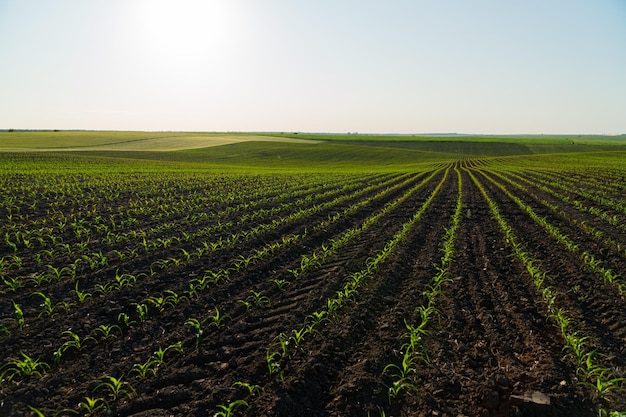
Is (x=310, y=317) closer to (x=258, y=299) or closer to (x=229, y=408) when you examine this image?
(x=258, y=299)

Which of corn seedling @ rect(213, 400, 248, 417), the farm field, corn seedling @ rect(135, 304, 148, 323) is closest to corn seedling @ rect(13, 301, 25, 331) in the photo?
the farm field

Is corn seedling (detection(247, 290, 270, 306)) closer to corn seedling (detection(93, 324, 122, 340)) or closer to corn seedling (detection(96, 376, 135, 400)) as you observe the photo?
corn seedling (detection(93, 324, 122, 340))

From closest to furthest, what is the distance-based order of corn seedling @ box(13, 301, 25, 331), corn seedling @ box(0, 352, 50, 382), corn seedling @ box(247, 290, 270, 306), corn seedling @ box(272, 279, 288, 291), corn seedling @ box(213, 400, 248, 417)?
corn seedling @ box(213, 400, 248, 417)
corn seedling @ box(0, 352, 50, 382)
corn seedling @ box(13, 301, 25, 331)
corn seedling @ box(247, 290, 270, 306)
corn seedling @ box(272, 279, 288, 291)

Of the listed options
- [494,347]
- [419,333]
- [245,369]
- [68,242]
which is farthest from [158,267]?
[494,347]

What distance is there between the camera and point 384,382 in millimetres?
4668

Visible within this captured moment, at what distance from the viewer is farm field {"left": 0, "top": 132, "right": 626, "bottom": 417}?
4395mm

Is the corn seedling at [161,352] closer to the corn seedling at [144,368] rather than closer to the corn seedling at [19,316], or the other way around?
the corn seedling at [144,368]

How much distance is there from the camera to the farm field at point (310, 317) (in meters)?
4.39

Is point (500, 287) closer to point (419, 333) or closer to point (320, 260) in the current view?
point (419, 333)

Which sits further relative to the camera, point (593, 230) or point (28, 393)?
point (593, 230)

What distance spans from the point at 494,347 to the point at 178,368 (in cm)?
465

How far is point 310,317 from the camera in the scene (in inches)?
252

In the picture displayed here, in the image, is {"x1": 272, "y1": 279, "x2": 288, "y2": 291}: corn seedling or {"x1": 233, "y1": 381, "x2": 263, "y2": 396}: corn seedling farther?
{"x1": 272, "y1": 279, "x2": 288, "y2": 291}: corn seedling

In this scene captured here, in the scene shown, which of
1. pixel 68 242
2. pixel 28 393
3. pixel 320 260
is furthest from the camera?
pixel 68 242
